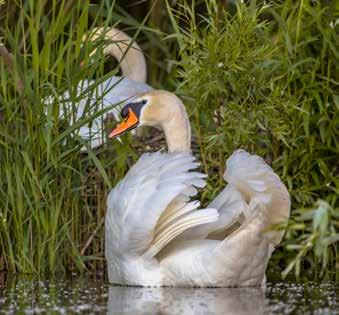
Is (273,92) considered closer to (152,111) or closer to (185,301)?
(152,111)

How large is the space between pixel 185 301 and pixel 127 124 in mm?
1780

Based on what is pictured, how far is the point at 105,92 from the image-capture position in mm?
8305

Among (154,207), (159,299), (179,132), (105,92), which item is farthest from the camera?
(105,92)

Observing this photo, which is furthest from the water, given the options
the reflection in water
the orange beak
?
the orange beak

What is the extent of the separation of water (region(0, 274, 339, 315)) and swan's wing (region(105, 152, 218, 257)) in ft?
0.96

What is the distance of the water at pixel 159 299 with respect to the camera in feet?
21.5

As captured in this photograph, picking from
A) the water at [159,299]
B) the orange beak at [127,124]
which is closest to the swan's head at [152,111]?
the orange beak at [127,124]

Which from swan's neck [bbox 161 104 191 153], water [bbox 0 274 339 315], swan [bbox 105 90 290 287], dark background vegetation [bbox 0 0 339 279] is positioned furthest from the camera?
dark background vegetation [bbox 0 0 339 279]

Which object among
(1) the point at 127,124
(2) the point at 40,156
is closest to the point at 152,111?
(1) the point at 127,124

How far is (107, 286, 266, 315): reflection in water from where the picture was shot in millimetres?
6543

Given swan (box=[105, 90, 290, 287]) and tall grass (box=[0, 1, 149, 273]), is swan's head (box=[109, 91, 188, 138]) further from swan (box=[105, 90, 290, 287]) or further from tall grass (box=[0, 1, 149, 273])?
swan (box=[105, 90, 290, 287])

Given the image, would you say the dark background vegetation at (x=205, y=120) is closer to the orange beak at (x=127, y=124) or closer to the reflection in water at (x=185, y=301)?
Result: the orange beak at (x=127, y=124)

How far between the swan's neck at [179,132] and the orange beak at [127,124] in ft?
0.84

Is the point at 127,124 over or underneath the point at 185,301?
over
